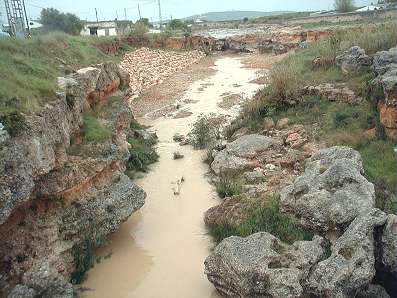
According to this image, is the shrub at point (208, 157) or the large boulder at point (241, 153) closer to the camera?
the large boulder at point (241, 153)

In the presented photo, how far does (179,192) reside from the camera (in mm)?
12094

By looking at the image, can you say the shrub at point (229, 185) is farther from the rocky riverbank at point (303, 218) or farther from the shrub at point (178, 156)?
the shrub at point (178, 156)

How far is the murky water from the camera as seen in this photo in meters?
8.14

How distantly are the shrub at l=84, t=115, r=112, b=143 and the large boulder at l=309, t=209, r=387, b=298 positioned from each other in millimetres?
6151

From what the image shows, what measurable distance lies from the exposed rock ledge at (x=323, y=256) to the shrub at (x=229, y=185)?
276cm

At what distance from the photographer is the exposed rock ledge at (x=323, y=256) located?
21.2 feet

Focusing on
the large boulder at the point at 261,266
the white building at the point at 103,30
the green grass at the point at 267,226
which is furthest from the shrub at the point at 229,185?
the white building at the point at 103,30

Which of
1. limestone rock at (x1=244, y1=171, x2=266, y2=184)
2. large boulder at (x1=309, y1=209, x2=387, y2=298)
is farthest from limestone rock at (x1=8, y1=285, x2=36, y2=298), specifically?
limestone rock at (x1=244, y1=171, x2=266, y2=184)

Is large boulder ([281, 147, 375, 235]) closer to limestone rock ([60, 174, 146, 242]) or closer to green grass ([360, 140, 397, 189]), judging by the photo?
green grass ([360, 140, 397, 189])

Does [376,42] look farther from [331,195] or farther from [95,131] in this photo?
[95,131]

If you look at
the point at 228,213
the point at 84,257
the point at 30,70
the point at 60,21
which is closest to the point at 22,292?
the point at 84,257

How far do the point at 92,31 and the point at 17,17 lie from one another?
2376cm

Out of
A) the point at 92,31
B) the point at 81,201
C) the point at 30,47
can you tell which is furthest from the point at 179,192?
the point at 92,31

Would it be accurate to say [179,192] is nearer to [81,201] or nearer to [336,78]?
[81,201]
